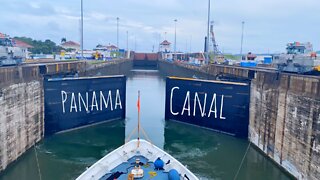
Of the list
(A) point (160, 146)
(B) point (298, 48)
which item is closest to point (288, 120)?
(B) point (298, 48)

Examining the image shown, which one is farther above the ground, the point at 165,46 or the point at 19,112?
the point at 165,46

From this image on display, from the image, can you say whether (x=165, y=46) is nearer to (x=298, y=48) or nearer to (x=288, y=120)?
(x=298, y=48)

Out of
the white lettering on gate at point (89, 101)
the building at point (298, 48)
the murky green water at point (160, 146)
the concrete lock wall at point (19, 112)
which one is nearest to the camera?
the concrete lock wall at point (19, 112)

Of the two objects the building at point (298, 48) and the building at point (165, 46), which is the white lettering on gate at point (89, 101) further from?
the building at point (165, 46)

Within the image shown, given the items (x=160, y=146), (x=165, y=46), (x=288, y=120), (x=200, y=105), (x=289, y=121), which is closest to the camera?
(x=289, y=121)

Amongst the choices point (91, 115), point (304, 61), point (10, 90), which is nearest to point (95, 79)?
point (91, 115)

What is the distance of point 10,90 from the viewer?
22016 mm

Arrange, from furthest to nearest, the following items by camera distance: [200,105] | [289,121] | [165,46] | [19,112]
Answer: [165,46], [200,105], [19,112], [289,121]

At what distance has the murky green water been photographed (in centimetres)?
2189

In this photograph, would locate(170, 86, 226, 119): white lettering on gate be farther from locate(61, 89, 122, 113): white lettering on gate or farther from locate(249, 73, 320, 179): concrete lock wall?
locate(61, 89, 122, 113): white lettering on gate

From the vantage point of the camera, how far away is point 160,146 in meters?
28.3

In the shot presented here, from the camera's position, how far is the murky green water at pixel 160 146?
71.8ft

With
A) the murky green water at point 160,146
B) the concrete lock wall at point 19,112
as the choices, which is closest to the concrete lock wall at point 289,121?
the murky green water at point 160,146

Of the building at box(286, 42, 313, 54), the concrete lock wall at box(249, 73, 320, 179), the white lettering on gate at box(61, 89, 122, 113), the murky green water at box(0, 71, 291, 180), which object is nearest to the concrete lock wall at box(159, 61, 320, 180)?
the concrete lock wall at box(249, 73, 320, 179)
